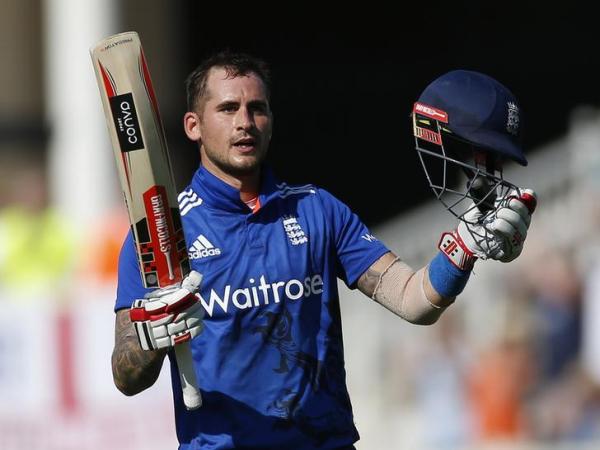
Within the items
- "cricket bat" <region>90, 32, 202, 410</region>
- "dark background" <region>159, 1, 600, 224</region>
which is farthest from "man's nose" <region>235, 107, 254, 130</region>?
"dark background" <region>159, 1, 600, 224</region>

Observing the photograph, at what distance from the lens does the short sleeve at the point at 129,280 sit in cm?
462

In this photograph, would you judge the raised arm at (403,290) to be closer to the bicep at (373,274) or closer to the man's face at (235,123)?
the bicep at (373,274)

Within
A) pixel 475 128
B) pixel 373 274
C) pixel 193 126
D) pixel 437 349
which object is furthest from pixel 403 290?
pixel 437 349

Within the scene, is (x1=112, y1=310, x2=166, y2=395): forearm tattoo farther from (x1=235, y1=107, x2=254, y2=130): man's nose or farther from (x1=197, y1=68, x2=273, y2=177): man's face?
(x1=235, y1=107, x2=254, y2=130): man's nose

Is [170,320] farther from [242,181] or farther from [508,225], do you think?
[508,225]

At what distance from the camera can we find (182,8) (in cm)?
1878

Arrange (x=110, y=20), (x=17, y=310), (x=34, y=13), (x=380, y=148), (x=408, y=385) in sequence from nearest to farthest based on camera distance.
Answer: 1. (x=17, y=310)
2. (x=408, y=385)
3. (x=110, y=20)
4. (x=34, y=13)
5. (x=380, y=148)

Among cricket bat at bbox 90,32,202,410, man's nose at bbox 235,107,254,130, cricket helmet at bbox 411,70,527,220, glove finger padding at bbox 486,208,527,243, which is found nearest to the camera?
glove finger padding at bbox 486,208,527,243

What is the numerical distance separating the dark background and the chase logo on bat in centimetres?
1390

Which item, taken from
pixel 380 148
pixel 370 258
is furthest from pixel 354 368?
pixel 380 148

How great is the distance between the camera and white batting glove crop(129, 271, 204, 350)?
4.33 m

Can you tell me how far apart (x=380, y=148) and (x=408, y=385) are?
860cm

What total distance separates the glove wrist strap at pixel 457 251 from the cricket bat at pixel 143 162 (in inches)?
30.1

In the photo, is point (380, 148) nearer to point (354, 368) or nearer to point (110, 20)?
point (110, 20)
